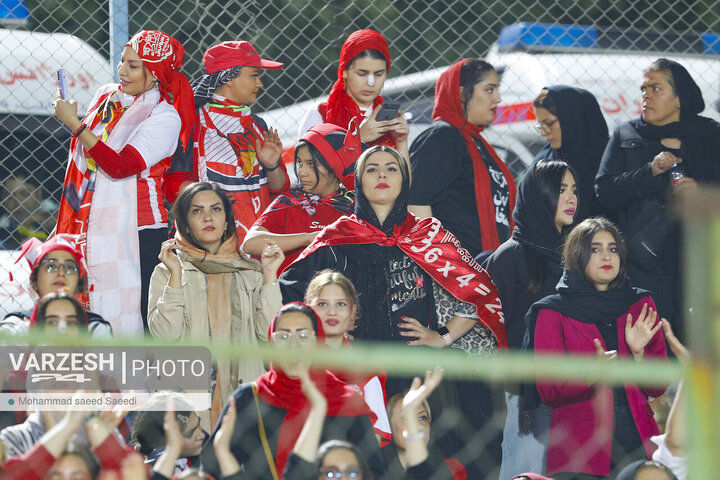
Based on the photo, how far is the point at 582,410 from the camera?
14.5 ft

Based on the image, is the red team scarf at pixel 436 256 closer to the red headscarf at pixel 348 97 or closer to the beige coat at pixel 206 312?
the beige coat at pixel 206 312

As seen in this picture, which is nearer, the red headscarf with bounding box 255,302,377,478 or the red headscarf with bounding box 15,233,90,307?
the red headscarf with bounding box 255,302,377,478

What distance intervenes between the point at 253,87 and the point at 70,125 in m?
0.86

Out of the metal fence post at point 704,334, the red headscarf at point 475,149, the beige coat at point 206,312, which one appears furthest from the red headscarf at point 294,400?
the red headscarf at point 475,149

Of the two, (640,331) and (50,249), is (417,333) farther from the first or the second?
(50,249)

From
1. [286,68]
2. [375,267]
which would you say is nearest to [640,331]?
[375,267]

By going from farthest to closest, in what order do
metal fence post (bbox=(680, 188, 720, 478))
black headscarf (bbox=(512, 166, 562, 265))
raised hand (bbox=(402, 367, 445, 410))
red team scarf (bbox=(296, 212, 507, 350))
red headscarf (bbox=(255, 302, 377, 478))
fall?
black headscarf (bbox=(512, 166, 562, 265)), red team scarf (bbox=(296, 212, 507, 350)), red headscarf (bbox=(255, 302, 377, 478)), raised hand (bbox=(402, 367, 445, 410)), metal fence post (bbox=(680, 188, 720, 478))

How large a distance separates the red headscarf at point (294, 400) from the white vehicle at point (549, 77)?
390 centimetres

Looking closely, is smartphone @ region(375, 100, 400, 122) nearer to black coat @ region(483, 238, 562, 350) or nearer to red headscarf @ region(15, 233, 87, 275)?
black coat @ region(483, 238, 562, 350)

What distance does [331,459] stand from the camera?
3531 millimetres

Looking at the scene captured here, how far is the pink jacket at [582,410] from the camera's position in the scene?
171 inches

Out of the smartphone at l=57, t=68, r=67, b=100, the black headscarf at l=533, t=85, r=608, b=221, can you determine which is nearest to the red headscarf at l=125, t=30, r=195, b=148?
the smartphone at l=57, t=68, r=67, b=100

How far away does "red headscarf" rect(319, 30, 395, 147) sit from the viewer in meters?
5.57

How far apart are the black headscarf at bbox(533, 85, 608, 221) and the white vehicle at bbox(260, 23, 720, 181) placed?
1845mm
